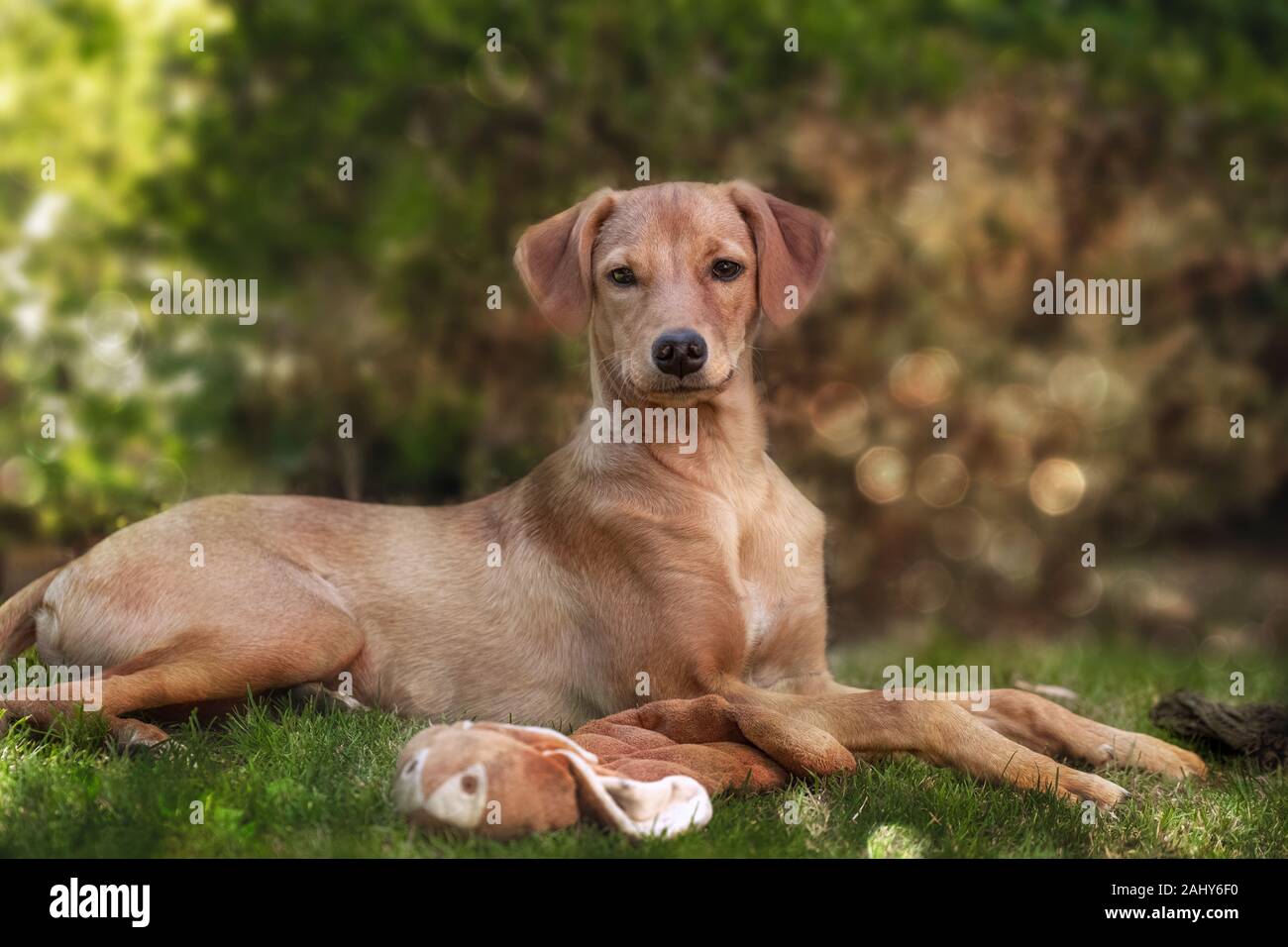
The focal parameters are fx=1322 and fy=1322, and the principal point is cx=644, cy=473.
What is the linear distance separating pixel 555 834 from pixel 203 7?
6.00 m

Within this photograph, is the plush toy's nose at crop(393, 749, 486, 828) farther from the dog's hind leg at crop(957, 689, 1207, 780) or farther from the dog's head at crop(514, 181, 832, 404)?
the dog's hind leg at crop(957, 689, 1207, 780)

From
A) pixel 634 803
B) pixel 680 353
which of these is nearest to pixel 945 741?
pixel 634 803

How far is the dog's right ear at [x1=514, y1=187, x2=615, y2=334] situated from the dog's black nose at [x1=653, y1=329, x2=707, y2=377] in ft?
1.76

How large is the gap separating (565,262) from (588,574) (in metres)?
1.20

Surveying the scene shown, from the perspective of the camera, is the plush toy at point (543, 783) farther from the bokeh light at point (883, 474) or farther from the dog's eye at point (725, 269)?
the bokeh light at point (883, 474)

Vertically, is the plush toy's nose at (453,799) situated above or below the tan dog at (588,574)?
below

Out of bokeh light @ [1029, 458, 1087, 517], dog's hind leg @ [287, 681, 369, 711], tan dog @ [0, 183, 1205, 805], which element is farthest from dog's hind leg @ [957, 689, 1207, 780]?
bokeh light @ [1029, 458, 1087, 517]

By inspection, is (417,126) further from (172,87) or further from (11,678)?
(11,678)

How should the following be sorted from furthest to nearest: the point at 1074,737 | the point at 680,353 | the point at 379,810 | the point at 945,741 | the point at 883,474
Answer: the point at 883,474 → the point at 1074,737 → the point at 680,353 → the point at 945,741 → the point at 379,810

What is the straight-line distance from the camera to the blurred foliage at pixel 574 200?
776 cm

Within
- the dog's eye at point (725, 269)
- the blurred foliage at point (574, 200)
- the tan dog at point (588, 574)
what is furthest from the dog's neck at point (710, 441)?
the blurred foliage at point (574, 200)

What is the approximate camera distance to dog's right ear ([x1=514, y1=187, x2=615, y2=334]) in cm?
505

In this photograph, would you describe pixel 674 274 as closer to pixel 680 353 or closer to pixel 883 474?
pixel 680 353

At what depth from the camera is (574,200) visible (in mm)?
8016
